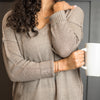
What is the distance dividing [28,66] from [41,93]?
0.15m

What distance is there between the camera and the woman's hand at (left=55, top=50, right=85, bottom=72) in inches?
31.9

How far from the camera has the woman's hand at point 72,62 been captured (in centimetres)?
81

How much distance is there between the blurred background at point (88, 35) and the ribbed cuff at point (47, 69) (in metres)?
0.64

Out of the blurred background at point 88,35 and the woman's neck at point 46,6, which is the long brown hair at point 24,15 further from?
the blurred background at point 88,35

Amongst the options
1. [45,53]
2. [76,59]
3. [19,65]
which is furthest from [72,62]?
[19,65]

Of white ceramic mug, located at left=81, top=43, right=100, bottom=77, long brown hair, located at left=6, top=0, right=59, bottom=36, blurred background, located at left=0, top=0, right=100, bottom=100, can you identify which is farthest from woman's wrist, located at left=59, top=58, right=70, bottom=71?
blurred background, located at left=0, top=0, right=100, bottom=100

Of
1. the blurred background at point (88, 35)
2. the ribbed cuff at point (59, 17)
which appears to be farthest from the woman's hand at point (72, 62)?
the blurred background at point (88, 35)

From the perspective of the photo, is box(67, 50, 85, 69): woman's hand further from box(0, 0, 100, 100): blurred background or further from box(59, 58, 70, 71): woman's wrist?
box(0, 0, 100, 100): blurred background

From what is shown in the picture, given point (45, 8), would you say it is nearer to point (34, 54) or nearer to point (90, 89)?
point (34, 54)

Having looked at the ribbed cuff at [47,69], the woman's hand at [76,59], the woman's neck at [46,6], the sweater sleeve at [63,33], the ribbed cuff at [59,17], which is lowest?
the ribbed cuff at [47,69]

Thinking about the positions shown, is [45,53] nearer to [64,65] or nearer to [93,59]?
[64,65]

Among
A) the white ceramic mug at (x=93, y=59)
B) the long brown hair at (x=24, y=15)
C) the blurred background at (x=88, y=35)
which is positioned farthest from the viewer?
the blurred background at (x=88, y=35)

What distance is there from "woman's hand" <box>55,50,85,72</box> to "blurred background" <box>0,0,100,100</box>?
23.9 inches

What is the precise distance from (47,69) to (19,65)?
141 millimetres
